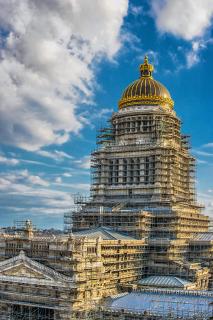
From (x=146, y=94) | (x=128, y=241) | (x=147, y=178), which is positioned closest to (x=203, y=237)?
(x=147, y=178)

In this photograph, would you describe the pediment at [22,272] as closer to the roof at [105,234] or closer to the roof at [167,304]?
the roof at [105,234]

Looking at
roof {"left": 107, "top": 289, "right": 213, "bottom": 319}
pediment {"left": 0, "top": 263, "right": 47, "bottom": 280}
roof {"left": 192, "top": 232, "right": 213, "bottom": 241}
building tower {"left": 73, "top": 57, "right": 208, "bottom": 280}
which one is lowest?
roof {"left": 107, "top": 289, "right": 213, "bottom": 319}

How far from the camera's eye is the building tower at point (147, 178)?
243 ft

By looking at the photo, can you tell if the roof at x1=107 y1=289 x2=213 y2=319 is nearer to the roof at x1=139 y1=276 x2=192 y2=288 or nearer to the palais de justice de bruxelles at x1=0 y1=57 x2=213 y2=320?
the palais de justice de bruxelles at x1=0 y1=57 x2=213 y2=320

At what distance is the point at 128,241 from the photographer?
66.6m

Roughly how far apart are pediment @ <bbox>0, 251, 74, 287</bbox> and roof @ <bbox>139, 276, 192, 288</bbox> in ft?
48.5

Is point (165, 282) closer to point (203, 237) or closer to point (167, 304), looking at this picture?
point (167, 304)

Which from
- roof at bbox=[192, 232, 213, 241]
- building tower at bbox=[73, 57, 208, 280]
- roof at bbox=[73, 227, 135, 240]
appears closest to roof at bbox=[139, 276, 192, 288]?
building tower at bbox=[73, 57, 208, 280]

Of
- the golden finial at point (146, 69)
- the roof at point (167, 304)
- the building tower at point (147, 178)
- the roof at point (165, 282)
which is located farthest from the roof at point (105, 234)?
the golden finial at point (146, 69)

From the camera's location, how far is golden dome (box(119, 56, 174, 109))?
8644 cm

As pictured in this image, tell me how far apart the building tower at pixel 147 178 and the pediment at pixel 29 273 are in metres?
19.2

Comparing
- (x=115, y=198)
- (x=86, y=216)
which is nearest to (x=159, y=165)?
(x=115, y=198)

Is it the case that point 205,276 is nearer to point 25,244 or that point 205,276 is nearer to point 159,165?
point 159,165

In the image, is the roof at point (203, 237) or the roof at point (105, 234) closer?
the roof at point (105, 234)
